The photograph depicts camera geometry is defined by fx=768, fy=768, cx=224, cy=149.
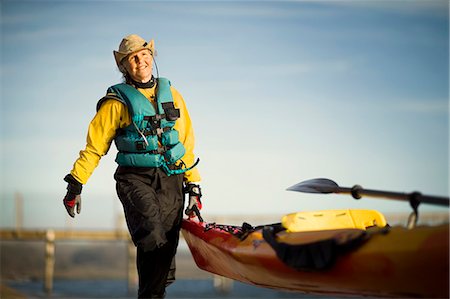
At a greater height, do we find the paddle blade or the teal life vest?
the teal life vest

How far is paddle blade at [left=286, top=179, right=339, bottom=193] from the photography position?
450 cm

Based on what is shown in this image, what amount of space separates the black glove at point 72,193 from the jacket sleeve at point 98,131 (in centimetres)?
3

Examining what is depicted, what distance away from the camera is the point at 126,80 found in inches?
194

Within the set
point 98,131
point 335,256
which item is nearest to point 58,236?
point 98,131

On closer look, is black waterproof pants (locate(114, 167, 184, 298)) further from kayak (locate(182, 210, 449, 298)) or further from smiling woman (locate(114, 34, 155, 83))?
smiling woman (locate(114, 34, 155, 83))

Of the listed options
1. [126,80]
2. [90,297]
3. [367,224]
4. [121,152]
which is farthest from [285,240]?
[90,297]

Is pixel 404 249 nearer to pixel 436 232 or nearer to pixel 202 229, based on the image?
pixel 436 232

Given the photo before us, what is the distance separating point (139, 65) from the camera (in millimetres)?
4828

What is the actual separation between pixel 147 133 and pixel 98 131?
302 millimetres

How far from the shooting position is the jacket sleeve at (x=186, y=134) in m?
4.96

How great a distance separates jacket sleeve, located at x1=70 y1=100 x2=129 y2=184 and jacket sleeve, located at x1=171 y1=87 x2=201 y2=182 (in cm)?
38

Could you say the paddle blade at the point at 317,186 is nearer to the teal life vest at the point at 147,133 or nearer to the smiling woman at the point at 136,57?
the teal life vest at the point at 147,133

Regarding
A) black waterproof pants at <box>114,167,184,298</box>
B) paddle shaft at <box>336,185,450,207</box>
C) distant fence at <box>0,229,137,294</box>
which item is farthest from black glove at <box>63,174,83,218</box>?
distant fence at <box>0,229,137,294</box>

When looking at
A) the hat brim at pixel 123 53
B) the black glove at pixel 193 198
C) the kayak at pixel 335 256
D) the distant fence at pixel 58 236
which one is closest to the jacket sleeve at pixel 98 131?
the hat brim at pixel 123 53
